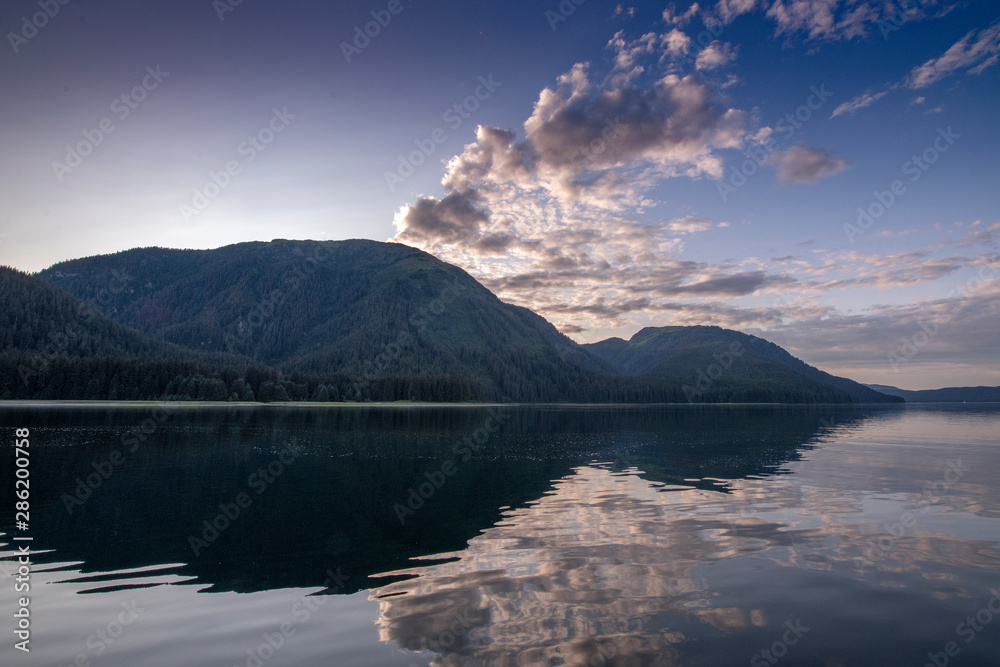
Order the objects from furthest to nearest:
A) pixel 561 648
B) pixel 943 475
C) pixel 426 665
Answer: pixel 943 475 → pixel 561 648 → pixel 426 665

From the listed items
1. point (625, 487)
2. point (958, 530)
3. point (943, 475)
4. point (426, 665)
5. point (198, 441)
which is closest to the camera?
point (426, 665)

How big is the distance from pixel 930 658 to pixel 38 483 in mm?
51098

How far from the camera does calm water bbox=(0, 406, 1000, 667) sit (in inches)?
579

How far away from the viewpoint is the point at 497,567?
21.8m

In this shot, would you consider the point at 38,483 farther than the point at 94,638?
Yes

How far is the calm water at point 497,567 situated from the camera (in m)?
14.7

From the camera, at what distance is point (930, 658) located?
563 inches

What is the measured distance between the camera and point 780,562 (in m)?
22.5

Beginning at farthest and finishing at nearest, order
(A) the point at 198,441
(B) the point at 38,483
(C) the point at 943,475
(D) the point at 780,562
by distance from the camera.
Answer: (A) the point at 198,441 → (C) the point at 943,475 → (B) the point at 38,483 → (D) the point at 780,562

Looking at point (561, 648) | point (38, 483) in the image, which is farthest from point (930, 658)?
point (38, 483)

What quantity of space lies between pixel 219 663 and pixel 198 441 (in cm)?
6474

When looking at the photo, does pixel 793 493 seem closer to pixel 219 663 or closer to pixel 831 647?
pixel 831 647

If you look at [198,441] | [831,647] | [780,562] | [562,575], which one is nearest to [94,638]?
[562,575]

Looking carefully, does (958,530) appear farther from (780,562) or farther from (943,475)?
(943,475)
